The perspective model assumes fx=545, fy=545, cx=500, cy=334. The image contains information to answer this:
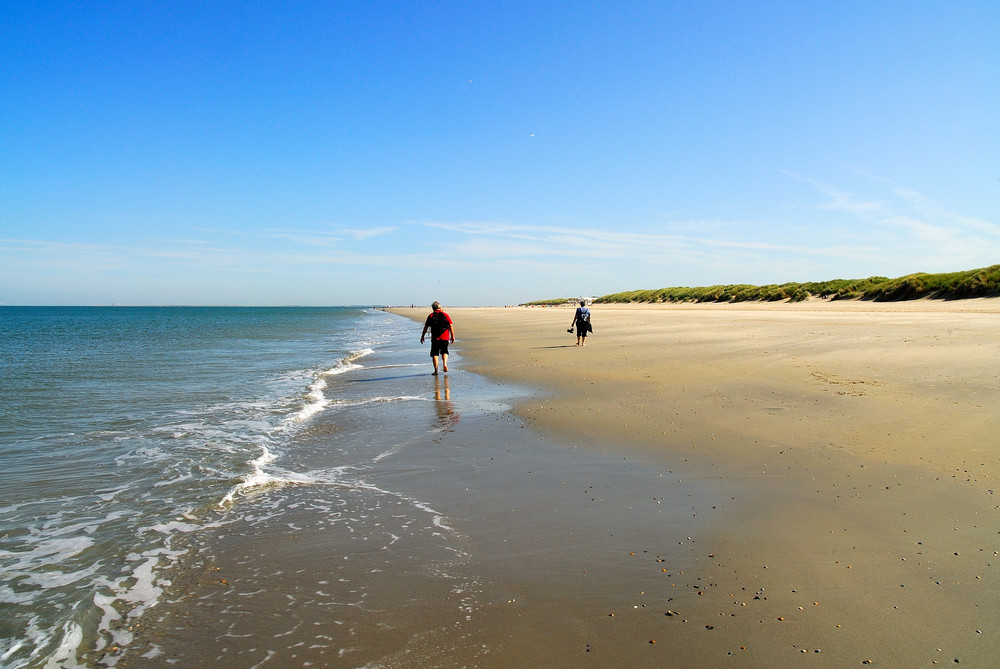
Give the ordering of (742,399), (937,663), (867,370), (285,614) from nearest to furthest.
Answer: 1. (937,663)
2. (285,614)
3. (742,399)
4. (867,370)

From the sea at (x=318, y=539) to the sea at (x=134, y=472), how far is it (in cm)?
3

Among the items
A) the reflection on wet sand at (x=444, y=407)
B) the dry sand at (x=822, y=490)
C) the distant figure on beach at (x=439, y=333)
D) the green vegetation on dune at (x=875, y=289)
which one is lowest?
the reflection on wet sand at (x=444, y=407)

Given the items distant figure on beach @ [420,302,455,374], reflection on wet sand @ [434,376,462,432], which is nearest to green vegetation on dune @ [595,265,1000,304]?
distant figure on beach @ [420,302,455,374]

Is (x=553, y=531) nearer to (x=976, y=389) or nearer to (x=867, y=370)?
(x=976, y=389)

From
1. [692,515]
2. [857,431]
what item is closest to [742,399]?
[857,431]

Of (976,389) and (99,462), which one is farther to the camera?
(976,389)

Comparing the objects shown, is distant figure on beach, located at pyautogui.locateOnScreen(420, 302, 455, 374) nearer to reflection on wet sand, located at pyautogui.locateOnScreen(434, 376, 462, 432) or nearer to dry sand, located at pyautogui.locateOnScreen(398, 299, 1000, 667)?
reflection on wet sand, located at pyautogui.locateOnScreen(434, 376, 462, 432)

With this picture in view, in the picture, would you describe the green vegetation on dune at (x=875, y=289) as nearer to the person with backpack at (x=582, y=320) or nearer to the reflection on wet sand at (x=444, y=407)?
the person with backpack at (x=582, y=320)

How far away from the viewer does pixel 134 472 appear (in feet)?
22.6

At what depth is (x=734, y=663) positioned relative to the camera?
287 centimetres

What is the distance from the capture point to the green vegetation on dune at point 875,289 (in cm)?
2848

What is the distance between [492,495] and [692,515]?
194cm

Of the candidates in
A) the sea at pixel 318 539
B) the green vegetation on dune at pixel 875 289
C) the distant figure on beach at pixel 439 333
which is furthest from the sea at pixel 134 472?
the green vegetation on dune at pixel 875 289

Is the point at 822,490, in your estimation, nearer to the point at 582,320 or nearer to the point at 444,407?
the point at 444,407
